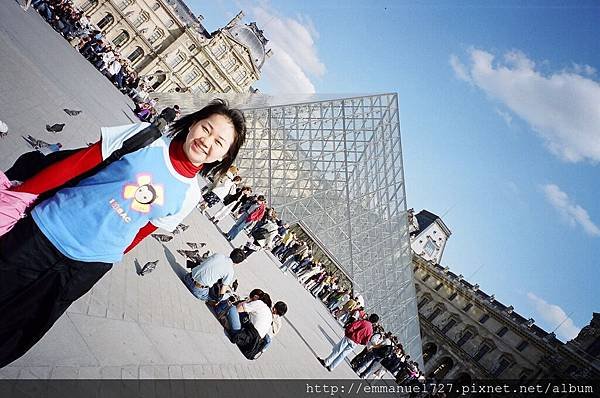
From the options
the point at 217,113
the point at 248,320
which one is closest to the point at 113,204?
the point at 217,113

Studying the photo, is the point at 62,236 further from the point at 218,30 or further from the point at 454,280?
the point at 218,30

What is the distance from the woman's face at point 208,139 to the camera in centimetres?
206

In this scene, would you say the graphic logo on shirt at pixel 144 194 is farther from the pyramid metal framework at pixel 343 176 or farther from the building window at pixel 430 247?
the building window at pixel 430 247

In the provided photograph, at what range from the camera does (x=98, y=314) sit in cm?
341

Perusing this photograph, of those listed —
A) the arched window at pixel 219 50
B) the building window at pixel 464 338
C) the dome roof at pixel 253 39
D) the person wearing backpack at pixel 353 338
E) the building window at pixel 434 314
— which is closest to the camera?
the person wearing backpack at pixel 353 338

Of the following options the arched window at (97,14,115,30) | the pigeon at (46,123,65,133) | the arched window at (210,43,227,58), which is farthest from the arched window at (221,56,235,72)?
the pigeon at (46,123,65,133)

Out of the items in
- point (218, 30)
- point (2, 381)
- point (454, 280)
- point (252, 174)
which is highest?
point (218, 30)

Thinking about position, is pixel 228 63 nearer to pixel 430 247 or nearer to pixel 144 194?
pixel 430 247

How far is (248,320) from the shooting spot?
5.28 metres

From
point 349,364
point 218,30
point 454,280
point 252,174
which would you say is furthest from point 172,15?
point 349,364

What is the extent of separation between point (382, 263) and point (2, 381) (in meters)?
18.4

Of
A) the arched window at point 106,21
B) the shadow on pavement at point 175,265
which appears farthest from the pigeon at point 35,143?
the arched window at point 106,21

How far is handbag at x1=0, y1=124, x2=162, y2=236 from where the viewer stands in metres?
1.75

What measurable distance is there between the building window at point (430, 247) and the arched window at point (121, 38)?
40831 mm
